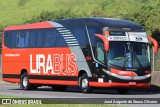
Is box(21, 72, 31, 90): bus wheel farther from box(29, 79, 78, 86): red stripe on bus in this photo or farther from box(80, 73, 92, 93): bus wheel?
box(80, 73, 92, 93): bus wheel

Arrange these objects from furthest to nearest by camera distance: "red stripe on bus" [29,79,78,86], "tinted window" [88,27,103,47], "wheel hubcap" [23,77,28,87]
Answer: "wheel hubcap" [23,77,28,87], "red stripe on bus" [29,79,78,86], "tinted window" [88,27,103,47]

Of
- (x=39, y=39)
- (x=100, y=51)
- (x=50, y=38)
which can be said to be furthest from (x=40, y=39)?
(x=100, y=51)

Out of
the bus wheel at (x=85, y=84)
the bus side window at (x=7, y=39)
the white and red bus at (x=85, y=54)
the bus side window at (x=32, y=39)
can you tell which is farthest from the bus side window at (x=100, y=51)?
the bus side window at (x=7, y=39)

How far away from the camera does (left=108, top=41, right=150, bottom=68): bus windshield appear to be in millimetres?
26641

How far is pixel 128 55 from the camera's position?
87.9 ft

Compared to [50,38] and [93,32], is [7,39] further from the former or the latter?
[93,32]

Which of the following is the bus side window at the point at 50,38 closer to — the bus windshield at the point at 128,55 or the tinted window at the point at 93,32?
the tinted window at the point at 93,32

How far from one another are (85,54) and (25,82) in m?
5.94

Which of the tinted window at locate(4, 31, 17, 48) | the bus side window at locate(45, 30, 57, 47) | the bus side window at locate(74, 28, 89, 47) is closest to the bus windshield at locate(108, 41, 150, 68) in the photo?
the bus side window at locate(74, 28, 89, 47)

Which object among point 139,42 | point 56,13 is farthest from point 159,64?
point 56,13

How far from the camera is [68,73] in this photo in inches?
1155

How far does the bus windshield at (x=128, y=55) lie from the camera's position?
26.6 metres

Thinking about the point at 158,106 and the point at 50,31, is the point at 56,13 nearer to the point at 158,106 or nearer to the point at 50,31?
the point at 50,31

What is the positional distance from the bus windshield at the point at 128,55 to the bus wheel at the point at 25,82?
720 centimetres
